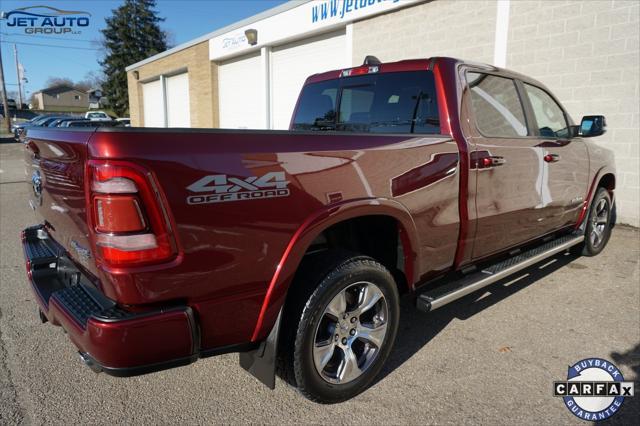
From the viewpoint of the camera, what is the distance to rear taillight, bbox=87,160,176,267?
180 cm

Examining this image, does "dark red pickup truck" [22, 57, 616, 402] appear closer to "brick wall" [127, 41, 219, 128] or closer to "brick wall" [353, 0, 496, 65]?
"brick wall" [353, 0, 496, 65]

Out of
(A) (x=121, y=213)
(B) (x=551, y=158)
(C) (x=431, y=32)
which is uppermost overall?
(C) (x=431, y=32)

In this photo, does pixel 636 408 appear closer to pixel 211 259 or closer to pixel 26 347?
pixel 211 259

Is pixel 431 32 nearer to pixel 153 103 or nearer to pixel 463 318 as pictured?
pixel 463 318

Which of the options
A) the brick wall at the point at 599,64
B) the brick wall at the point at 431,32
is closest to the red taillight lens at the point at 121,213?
the brick wall at the point at 599,64

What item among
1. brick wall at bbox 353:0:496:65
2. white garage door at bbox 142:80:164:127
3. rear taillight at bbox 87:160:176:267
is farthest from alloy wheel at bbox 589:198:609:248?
white garage door at bbox 142:80:164:127

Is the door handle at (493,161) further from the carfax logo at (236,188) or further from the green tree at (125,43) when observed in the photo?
the green tree at (125,43)

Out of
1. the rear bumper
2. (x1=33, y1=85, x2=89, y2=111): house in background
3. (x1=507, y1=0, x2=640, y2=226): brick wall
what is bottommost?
the rear bumper

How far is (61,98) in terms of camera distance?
345 feet

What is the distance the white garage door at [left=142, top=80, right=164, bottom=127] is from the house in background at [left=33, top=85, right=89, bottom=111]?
87.0 meters

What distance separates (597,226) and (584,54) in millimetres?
3253

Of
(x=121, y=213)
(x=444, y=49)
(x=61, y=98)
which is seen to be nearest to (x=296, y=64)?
(x=444, y=49)

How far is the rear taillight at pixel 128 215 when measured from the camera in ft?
5.90

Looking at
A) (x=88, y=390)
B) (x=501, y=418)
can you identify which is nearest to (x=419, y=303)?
(x=501, y=418)
